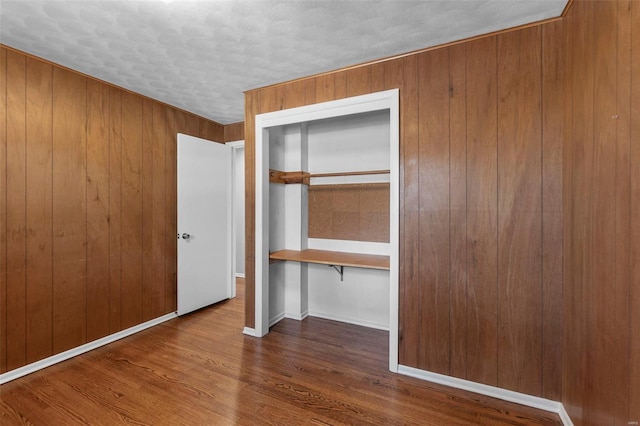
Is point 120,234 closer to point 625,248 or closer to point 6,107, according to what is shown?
point 6,107

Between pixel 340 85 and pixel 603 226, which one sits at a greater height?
pixel 340 85

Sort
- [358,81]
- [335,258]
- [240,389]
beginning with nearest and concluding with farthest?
[240,389] < [358,81] < [335,258]

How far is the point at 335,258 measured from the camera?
9.09 feet

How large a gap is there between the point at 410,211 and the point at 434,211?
0.56ft

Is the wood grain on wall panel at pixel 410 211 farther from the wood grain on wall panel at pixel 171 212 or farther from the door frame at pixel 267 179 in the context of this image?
the wood grain on wall panel at pixel 171 212

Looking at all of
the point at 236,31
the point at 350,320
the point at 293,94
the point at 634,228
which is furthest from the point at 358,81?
the point at 350,320

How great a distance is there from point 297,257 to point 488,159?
1.81 metres

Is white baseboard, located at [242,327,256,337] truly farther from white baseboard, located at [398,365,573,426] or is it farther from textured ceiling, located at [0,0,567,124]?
textured ceiling, located at [0,0,567,124]

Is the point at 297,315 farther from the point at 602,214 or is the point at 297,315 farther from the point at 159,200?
the point at 602,214

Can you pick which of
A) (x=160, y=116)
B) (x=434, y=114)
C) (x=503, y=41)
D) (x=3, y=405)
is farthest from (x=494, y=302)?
(x=160, y=116)

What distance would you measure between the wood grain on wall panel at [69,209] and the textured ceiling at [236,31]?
0.28 m

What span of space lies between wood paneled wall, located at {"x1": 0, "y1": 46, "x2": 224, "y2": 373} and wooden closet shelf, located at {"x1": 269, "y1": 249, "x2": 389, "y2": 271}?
4.76ft

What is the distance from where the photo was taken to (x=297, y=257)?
2.82 metres

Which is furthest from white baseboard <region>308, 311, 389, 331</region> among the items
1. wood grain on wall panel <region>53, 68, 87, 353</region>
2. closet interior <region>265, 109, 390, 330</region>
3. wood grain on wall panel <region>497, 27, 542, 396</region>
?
wood grain on wall panel <region>53, 68, 87, 353</region>
